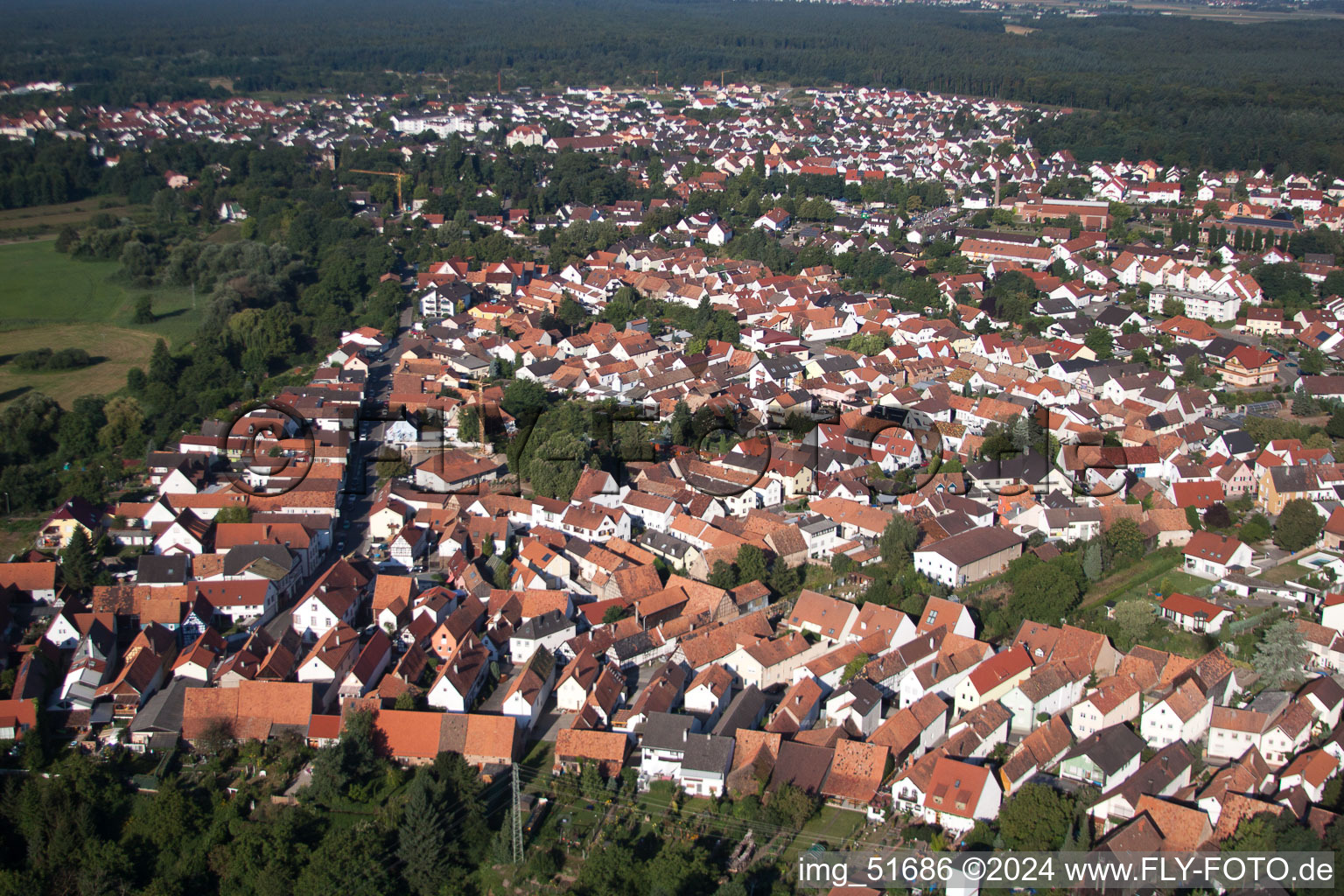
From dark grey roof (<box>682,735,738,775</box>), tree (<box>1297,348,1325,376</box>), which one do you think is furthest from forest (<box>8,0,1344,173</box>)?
dark grey roof (<box>682,735,738,775</box>)

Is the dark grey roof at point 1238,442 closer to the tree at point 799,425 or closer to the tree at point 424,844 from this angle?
the tree at point 799,425

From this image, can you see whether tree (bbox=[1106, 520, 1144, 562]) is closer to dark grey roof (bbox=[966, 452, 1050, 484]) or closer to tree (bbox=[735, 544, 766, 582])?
dark grey roof (bbox=[966, 452, 1050, 484])

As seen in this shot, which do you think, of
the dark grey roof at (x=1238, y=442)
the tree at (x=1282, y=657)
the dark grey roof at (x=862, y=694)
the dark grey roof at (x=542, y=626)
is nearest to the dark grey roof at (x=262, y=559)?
the dark grey roof at (x=542, y=626)

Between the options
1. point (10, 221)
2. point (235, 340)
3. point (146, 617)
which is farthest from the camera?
point (10, 221)

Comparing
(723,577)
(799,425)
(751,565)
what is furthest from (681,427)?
(723,577)

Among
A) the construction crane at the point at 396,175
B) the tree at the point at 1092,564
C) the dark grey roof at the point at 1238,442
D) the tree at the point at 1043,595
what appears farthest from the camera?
the construction crane at the point at 396,175

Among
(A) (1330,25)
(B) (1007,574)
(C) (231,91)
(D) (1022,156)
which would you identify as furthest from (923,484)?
(A) (1330,25)

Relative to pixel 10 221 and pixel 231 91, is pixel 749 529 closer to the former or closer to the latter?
pixel 10 221
